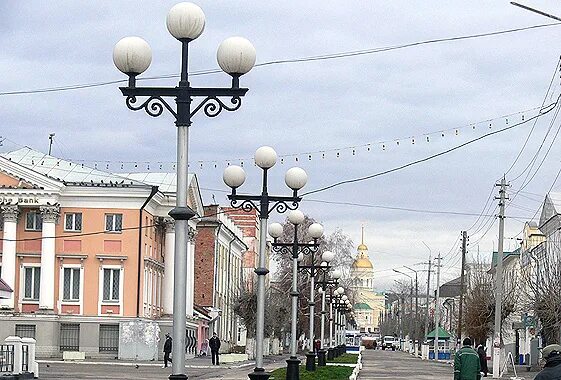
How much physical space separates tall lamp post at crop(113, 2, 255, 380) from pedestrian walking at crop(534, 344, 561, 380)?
474 cm

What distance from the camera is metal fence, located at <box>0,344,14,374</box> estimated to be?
37.3m

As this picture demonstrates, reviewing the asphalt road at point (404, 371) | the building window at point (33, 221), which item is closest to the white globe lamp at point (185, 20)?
the asphalt road at point (404, 371)

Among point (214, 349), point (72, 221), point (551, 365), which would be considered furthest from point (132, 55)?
point (72, 221)

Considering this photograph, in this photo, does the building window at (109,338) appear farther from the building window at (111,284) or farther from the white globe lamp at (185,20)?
the white globe lamp at (185,20)

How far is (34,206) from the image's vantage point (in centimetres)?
6706

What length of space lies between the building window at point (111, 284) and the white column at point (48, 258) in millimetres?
2978

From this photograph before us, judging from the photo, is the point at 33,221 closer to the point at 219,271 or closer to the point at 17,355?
the point at 219,271

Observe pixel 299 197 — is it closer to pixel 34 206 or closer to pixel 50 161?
pixel 34 206

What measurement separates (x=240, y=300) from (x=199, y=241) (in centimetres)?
614

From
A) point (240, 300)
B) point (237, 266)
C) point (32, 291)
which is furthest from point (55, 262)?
point (237, 266)

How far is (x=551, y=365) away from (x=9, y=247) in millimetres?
58534

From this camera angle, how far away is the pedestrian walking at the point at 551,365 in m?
11.1

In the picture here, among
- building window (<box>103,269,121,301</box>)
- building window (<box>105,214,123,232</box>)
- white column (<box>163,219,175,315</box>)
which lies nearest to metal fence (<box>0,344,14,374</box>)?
building window (<box>103,269,121,301</box>)

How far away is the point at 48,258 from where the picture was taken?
66.9 m
